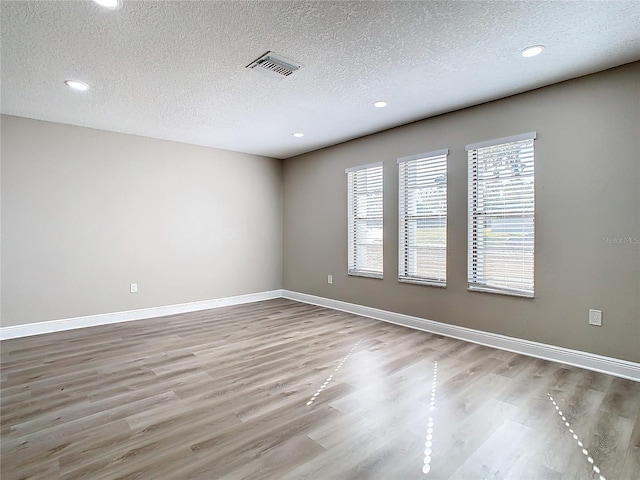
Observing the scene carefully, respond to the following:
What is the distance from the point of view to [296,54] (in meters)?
2.63

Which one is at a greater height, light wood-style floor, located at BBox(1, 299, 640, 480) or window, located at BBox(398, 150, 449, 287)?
window, located at BBox(398, 150, 449, 287)

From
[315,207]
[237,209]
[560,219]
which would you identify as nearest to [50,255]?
[237,209]

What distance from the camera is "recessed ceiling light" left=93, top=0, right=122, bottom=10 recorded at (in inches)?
79.1

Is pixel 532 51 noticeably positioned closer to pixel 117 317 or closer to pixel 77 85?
pixel 77 85

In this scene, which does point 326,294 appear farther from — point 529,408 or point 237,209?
point 529,408

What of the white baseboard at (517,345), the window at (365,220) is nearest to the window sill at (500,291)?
the white baseboard at (517,345)

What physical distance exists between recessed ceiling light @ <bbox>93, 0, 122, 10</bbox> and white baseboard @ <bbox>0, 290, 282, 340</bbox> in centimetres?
379

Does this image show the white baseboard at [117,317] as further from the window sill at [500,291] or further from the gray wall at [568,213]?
the window sill at [500,291]

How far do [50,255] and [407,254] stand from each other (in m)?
4.50

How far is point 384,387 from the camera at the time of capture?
8.66 feet

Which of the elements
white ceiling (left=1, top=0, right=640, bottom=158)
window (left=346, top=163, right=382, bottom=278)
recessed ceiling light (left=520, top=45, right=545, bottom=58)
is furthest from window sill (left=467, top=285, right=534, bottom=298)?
recessed ceiling light (left=520, top=45, right=545, bottom=58)

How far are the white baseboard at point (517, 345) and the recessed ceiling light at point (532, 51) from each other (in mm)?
2575

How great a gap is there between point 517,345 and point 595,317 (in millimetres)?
722

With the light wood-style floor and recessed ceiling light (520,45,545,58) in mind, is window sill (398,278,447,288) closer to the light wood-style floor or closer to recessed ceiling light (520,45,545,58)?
the light wood-style floor
